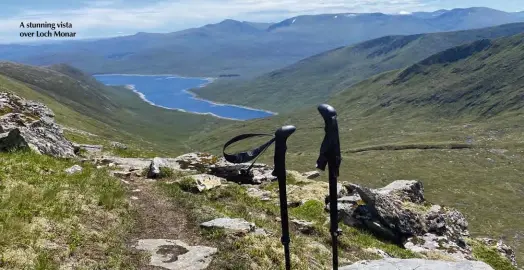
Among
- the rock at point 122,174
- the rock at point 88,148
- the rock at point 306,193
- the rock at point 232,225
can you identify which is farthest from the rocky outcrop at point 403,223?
the rock at point 88,148

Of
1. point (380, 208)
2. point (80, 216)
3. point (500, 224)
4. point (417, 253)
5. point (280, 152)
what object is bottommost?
point (500, 224)

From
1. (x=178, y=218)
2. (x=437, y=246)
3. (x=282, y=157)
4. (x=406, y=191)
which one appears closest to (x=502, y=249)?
(x=406, y=191)

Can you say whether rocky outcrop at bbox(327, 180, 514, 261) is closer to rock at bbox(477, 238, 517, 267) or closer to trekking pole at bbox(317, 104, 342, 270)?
rock at bbox(477, 238, 517, 267)

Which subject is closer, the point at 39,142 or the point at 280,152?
the point at 280,152

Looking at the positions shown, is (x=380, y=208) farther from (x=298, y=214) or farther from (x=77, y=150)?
(x=77, y=150)

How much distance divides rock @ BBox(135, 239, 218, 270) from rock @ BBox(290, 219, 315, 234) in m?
7.54

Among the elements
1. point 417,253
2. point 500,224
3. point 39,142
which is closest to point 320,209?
point 417,253

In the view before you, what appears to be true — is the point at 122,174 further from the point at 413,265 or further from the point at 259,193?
the point at 413,265

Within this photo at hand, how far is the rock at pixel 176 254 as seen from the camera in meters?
15.6

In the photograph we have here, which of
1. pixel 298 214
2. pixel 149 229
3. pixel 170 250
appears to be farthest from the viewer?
pixel 298 214

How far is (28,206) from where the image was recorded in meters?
17.2

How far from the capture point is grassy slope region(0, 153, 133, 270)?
14.3 m

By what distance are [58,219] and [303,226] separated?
41.3 ft

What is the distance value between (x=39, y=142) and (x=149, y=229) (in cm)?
1582
